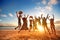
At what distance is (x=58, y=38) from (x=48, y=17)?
44cm

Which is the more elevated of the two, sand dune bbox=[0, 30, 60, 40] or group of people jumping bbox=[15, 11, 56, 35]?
group of people jumping bbox=[15, 11, 56, 35]

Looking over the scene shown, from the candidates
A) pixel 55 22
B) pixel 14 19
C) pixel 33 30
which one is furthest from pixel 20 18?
pixel 55 22

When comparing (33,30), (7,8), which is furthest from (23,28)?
(7,8)

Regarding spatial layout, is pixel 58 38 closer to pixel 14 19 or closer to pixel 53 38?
pixel 53 38

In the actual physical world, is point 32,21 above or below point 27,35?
above

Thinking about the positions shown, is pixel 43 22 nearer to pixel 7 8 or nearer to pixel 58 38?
pixel 58 38

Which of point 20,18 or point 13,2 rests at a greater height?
point 13,2

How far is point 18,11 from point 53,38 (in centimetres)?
85

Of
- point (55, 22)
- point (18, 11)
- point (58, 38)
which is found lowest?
point (58, 38)

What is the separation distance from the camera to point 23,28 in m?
3.53

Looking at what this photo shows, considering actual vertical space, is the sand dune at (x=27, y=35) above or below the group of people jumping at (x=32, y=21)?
below

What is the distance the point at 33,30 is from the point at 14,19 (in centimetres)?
42

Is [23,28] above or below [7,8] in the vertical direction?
below

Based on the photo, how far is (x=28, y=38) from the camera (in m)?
3.52
